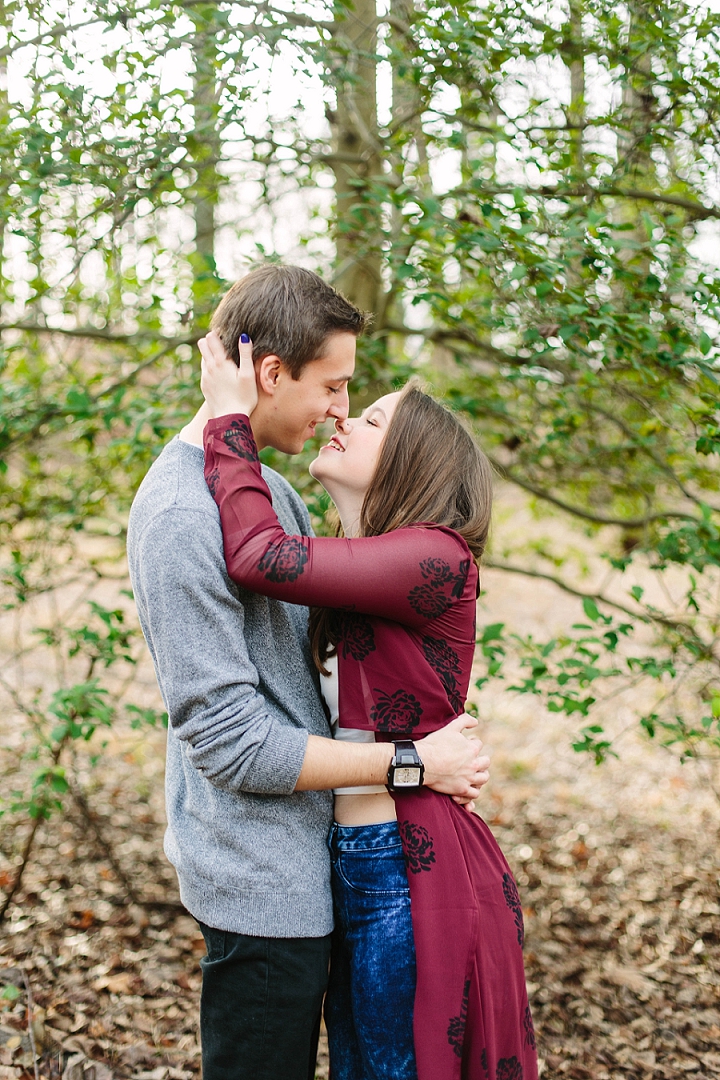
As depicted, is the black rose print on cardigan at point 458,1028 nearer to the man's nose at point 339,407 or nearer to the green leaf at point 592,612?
the man's nose at point 339,407

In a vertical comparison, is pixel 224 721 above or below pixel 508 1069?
above

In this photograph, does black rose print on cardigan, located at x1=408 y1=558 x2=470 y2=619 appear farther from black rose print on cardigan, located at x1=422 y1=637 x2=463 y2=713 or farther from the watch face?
the watch face

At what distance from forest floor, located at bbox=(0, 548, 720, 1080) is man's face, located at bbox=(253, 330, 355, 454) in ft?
5.79

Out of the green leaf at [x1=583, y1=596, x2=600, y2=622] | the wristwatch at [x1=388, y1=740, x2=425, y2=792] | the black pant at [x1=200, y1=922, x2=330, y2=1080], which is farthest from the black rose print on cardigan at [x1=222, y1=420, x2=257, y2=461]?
the green leaf at [x1=583, y1=596, x2=600, y2=622]

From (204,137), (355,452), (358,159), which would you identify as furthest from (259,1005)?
(358,159)

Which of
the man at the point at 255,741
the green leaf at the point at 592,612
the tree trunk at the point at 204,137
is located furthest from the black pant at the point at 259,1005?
the tree trunk at the point at 204,137

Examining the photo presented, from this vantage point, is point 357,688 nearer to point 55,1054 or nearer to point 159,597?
point 159,597

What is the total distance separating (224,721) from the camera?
1.64 meters

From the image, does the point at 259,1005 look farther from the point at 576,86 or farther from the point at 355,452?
the point at 576,86

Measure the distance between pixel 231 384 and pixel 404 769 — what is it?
90 cm

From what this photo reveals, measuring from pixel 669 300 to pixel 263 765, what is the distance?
2.03m

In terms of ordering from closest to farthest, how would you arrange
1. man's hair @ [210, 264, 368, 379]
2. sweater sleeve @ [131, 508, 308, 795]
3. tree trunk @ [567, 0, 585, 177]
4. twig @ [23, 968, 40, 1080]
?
sweater sleeve @ [131, 508, 308, 795] < man's hair @ [210, 264, 368, 379] < twig @ [23, 968, 40, 1080] < tree trunk @ [567, 0, 585, 177]

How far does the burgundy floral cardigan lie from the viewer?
171 centimetres

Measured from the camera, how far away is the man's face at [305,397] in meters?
1.92
